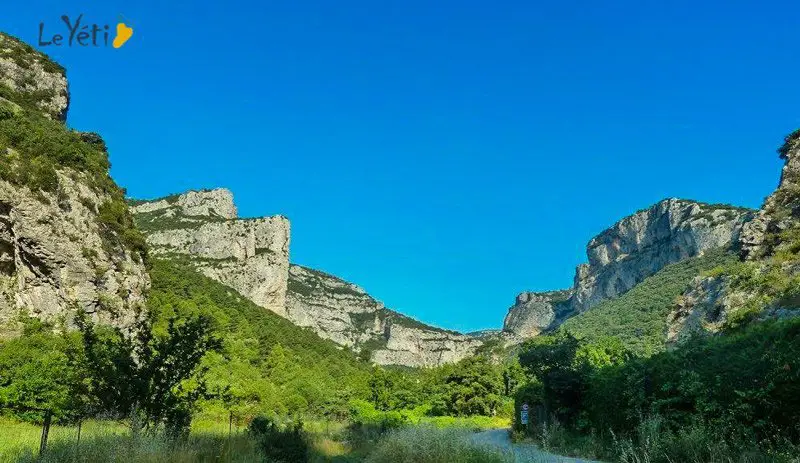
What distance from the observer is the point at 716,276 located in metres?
40.0

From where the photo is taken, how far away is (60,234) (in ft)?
103

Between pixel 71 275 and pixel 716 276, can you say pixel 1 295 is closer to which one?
pixel 71 275

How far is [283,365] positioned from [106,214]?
96.4 feet

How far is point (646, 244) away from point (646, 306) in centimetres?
6996

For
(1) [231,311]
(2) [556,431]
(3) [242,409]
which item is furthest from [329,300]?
(2) [556,431]

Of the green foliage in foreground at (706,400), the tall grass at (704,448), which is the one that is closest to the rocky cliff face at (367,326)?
the green foliage in foreground at (706,400)

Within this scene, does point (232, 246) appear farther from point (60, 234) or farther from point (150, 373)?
point (150, 373)

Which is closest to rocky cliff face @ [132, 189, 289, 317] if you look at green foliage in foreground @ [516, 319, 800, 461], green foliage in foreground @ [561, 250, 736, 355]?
green foliage in foreground @ [561, 250, 736, 355]

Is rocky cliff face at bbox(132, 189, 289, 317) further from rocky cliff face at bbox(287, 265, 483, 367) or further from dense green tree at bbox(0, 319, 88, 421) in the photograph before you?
dense green tree at bbox(0, 319, 88, 421)

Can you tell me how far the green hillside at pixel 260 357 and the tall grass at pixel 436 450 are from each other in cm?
1538

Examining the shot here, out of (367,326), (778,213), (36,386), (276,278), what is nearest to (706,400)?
(36,386)

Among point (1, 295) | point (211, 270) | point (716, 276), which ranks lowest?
point (1, 295)

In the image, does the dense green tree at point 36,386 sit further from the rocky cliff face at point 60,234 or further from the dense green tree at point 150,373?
the rocky cliff face at point 60,234

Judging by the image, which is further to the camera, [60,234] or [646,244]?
[646,244]
